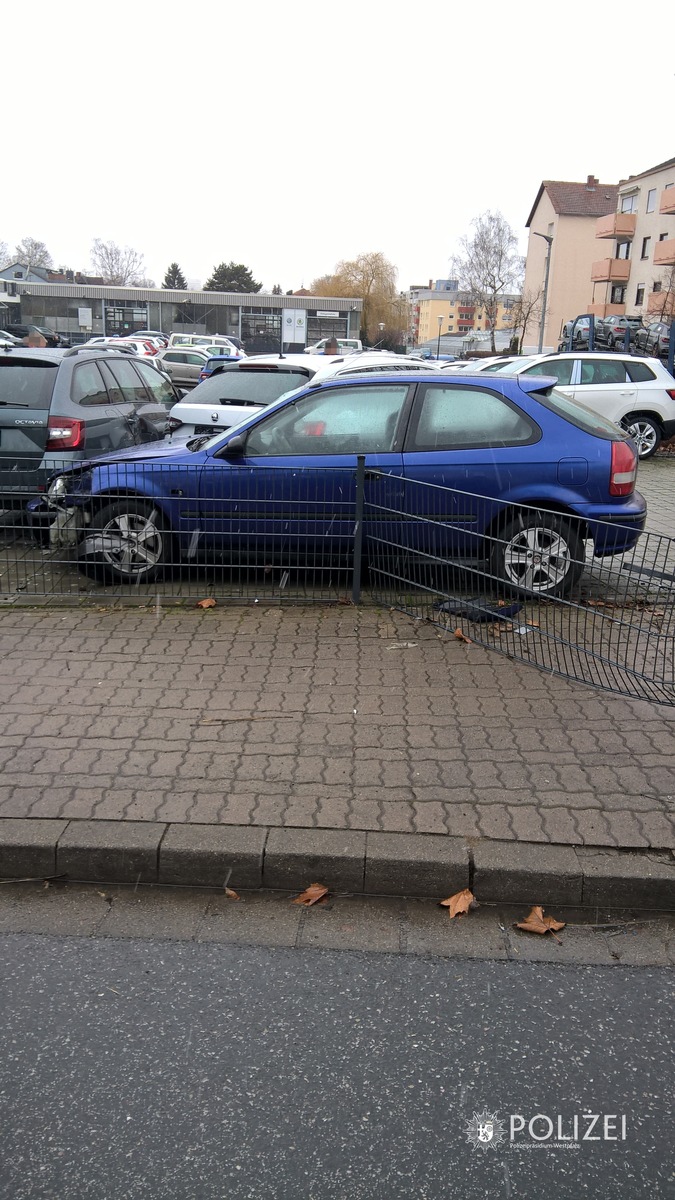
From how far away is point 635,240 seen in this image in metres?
60.5

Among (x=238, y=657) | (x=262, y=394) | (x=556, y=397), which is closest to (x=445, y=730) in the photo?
(x=238, y=657)

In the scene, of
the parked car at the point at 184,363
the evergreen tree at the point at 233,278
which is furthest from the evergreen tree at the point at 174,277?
the parked car at the point at 184,363

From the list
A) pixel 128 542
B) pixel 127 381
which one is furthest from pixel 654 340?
pixel 128 542

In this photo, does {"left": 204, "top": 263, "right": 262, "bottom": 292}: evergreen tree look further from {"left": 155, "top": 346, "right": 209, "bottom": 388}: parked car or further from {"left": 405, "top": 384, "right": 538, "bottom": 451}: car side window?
{"left": 405, "top": 384, "right": 538, "bottom": 451}: car side window

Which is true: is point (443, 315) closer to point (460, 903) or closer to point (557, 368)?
point (557, 368)

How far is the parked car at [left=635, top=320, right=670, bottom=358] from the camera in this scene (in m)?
23.9

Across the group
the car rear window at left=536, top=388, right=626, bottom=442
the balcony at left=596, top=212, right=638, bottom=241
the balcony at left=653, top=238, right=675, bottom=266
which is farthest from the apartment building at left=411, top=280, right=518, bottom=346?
the car rear window at left=536, top=388, right=626, bottom=442

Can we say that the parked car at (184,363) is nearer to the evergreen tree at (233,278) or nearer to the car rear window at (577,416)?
the car rear window at (577,416)

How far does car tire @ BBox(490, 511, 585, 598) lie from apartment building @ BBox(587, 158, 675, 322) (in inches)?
2056

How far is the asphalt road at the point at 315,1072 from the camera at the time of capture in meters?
2.29

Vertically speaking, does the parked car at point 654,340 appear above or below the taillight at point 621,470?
above

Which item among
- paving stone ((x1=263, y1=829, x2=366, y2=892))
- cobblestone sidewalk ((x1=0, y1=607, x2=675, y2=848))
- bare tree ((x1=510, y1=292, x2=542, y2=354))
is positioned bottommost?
paving stone ((x1=263, y1=829, x2=366, y2=892))

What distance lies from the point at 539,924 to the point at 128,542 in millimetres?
4278

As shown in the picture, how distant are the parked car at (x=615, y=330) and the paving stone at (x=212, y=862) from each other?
22.7 m
